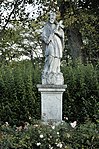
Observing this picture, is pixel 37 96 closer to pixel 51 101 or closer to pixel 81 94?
pixel 81 94

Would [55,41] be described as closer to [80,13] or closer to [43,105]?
[43,105]

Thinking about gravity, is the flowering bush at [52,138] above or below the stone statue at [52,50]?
below

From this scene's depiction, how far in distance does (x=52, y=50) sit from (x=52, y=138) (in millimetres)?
2270

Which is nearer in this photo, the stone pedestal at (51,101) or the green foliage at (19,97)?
the stone pedestal at (51,101)

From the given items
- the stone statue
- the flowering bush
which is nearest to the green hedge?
the stone statue

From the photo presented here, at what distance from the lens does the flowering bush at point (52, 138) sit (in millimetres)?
6547

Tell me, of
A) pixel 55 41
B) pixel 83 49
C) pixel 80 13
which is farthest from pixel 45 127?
pixel 83 49

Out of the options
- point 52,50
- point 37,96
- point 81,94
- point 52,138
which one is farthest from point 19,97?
point 52,138

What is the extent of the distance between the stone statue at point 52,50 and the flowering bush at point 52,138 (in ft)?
4.64

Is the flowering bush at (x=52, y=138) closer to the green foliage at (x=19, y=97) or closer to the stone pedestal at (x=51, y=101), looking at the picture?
the stone pedestal at (x=51, y=101)

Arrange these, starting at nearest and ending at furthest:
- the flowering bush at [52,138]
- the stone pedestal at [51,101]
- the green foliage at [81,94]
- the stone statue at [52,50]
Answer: the flowering bush at [52,138]
the stone pedestal at [51,101]
the stone statue at [52,50]
the green foliage at [81,94]

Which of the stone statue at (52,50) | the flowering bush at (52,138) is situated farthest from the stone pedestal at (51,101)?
the flowering bush at (52,138)

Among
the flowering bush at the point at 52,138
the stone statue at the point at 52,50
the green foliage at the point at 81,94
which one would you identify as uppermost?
the stone statue at the point at 52,50

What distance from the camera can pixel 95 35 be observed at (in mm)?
16469
